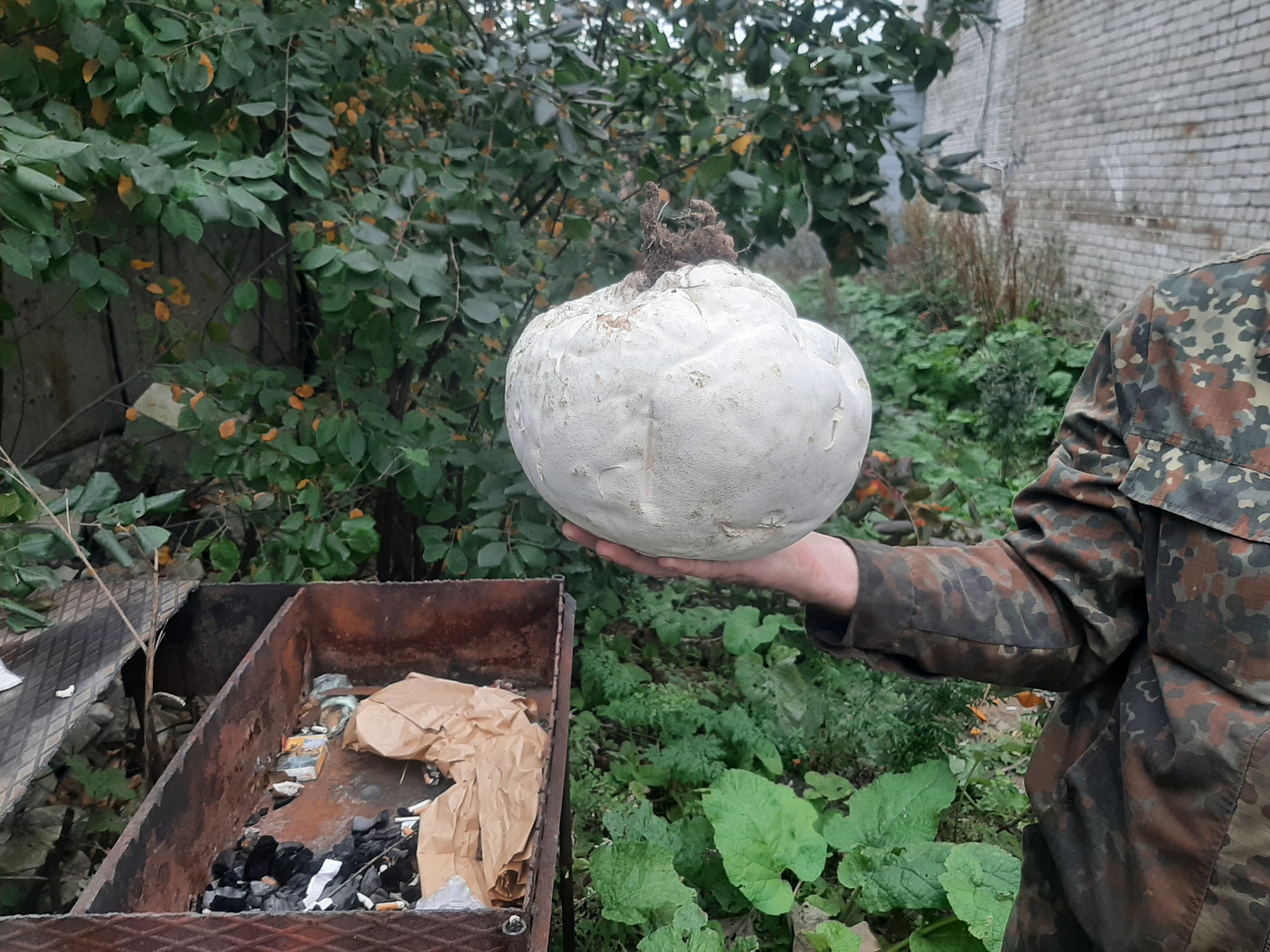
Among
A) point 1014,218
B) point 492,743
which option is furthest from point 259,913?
point 1014,218

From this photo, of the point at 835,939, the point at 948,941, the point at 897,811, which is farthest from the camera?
the point at 897,811

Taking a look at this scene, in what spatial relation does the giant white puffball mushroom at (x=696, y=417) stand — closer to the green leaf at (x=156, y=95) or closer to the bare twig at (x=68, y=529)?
the bare twig at (x=68, y=529)

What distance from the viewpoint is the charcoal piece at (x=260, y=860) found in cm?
171

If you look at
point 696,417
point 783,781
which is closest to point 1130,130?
point 783,781

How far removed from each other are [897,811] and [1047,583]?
1348 mm

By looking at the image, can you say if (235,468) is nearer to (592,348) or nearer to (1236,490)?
(592,348)

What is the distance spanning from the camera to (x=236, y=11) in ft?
7.67

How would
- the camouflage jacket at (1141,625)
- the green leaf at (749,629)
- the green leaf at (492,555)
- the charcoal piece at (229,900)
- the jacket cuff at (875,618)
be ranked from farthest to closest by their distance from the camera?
the green leaf at (749,629), the green leaf at (492,555), the charcoal piece at (229,900), the jacket cuff at (875,618), the camouflage jacket at (1141,625)

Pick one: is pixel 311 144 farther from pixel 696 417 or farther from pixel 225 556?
pixel 696 417

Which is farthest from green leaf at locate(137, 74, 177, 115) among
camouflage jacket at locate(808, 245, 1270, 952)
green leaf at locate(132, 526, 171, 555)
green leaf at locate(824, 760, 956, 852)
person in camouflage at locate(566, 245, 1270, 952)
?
green leaf at locate(824, 760, 956, 852)

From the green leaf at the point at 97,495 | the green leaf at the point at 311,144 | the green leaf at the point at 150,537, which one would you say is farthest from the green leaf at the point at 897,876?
the green leaf at the point at 311,144

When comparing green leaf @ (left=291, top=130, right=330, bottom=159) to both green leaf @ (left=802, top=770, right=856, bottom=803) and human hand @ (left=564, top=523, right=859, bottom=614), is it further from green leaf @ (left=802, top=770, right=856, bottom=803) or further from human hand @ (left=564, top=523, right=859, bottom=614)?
green leaf @ (left=802, top=770, right=856, bottom=803)

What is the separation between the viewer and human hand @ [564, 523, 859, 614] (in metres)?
1.48

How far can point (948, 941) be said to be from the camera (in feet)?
7.32
